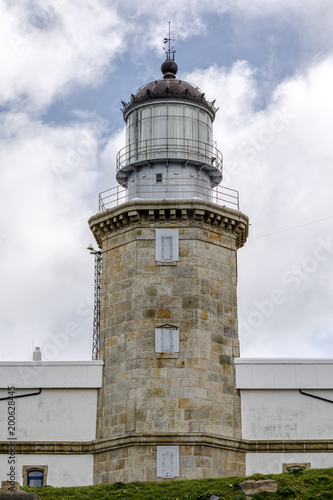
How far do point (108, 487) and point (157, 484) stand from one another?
1.65m

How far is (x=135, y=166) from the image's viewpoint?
130 feet

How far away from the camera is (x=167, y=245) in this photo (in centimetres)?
3725

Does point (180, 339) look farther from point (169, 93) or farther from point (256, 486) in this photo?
point (169, 93)

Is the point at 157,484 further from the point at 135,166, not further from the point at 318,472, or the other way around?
the point at 135,166

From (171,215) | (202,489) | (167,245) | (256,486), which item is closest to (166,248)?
(167,245)

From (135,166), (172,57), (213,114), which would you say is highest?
(172,57)

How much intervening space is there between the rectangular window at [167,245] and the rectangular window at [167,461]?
7128 mm

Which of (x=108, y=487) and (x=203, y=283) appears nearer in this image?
(x=108, y=487)

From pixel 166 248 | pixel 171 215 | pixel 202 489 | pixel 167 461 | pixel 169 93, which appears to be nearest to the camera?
pixel 202 489

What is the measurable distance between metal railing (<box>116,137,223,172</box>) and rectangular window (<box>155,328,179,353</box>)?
7330mm

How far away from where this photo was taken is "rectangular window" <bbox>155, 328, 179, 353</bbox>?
118ft

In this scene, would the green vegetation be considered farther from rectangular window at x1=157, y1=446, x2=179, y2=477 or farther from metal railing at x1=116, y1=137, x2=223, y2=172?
metal railing at x1=116, y1=137, x2=223, y2=172

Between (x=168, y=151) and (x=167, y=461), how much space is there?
40.7 ft

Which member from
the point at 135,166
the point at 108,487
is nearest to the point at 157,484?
the point at 108,487
